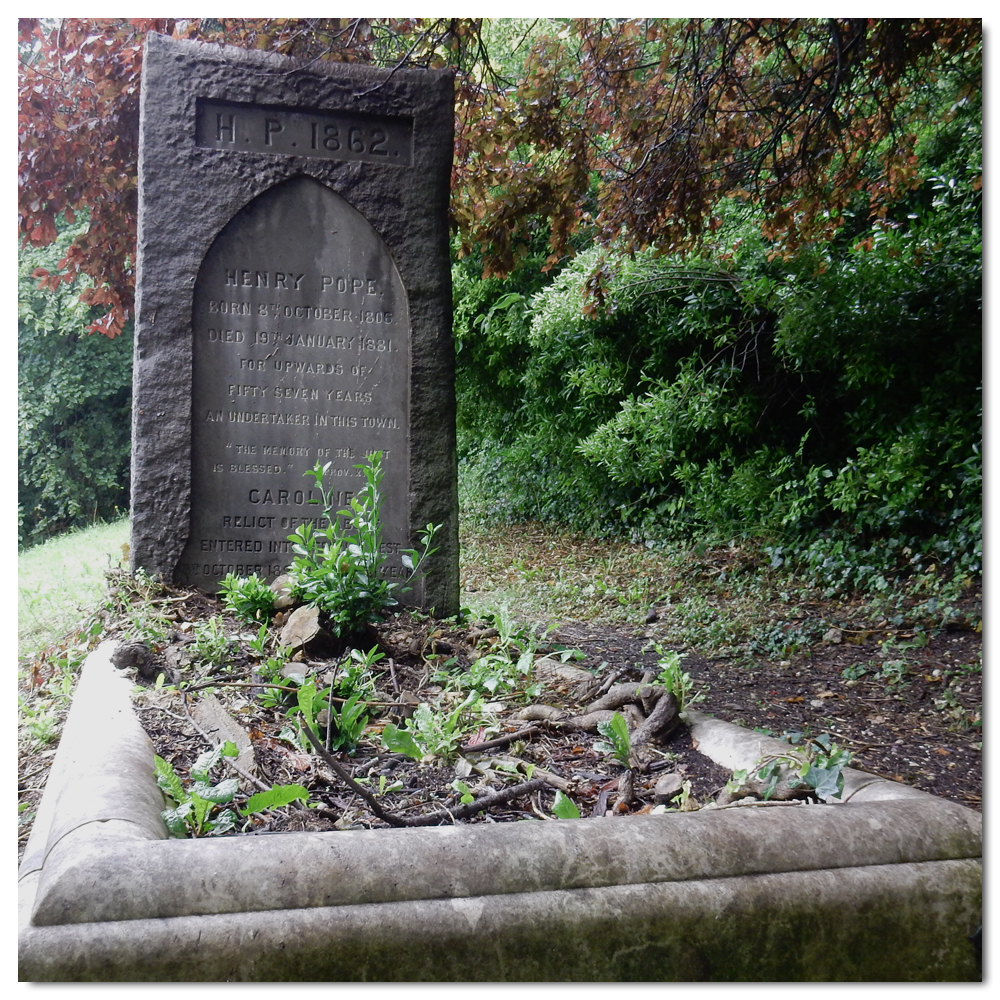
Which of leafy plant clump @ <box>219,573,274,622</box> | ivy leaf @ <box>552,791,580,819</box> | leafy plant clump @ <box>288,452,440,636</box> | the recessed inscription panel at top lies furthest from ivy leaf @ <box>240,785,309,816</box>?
the recessed inscription panel at top

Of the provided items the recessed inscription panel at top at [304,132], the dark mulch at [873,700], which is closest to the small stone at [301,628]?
the dark mulch at [873,700]

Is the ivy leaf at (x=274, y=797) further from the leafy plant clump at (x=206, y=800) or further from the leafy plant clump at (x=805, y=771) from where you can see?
the leafy plant clump at (x=805, y=771)

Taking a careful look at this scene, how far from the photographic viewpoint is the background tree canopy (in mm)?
4438

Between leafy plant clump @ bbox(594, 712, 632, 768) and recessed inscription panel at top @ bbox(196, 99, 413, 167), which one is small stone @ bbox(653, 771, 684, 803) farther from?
recessed inscription panel at top @ bbox(196, 99, 413, 167)

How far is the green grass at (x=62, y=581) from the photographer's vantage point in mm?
5406

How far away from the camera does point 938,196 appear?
5.58 meters

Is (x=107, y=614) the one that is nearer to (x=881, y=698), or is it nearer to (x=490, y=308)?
(x=881, y=698)

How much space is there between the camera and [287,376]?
4.03 m

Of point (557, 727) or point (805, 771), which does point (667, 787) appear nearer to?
point (805, 771)

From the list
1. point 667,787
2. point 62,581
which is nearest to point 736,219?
point 667,787

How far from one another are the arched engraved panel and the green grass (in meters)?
0.75

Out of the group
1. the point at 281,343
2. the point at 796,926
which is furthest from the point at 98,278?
the point at 796,926

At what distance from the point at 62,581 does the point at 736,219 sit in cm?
707

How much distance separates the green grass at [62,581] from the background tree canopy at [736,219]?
7.56 feet
